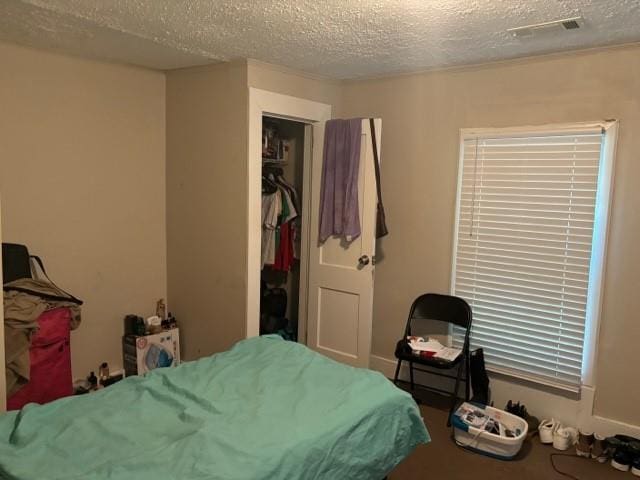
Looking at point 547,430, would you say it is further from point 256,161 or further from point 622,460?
point 256,161

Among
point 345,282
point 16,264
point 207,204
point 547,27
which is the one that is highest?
point 547,27

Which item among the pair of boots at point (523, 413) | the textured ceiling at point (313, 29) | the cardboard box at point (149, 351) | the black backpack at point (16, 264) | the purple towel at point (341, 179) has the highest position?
the textured ceiling at point (313, 29)

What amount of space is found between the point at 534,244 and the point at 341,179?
4.43ft

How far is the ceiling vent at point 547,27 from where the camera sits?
243cm

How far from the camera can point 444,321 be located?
3523mm

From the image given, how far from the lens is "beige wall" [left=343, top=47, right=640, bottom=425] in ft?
9.49

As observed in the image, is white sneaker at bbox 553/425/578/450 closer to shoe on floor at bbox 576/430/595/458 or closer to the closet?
shoe on floor at bbox 576/430/595/458

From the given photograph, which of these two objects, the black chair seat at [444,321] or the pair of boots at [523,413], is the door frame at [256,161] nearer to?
the black chair seat at [444,321]

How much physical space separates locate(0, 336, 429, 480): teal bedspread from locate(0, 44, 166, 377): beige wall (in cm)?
153

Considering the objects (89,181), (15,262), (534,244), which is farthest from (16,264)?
(534,244)

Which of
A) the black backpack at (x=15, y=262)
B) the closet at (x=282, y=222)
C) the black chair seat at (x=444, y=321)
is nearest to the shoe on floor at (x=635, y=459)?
the black chair seat at (x=444, y=321)

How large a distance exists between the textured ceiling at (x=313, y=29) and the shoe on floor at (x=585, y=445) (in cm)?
225

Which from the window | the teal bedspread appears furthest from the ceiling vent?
the teal bedspread

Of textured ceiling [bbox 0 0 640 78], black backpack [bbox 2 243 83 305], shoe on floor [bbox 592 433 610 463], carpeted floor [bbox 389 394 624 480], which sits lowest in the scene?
carpeted floor [bbox 389 394 624 480]
